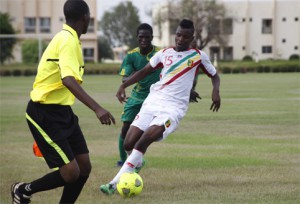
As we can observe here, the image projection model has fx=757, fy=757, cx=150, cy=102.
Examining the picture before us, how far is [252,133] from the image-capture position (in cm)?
1675

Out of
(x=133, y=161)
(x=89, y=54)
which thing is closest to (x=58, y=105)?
(x=133, y=161)

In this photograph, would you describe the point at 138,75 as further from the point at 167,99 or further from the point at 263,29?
the point at 263,29

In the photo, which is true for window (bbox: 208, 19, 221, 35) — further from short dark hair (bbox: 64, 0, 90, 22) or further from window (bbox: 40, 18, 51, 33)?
short dark hair (bbox: 64, 0, 90, 22)

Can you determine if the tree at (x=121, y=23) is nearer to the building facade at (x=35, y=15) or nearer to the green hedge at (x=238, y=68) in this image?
the building facade at (x=35, y=15)

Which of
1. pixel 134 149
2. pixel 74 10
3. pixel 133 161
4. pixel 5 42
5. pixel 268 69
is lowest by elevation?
pixel 268 69

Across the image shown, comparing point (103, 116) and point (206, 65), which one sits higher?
point (206, 65)

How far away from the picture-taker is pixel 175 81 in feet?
30.2

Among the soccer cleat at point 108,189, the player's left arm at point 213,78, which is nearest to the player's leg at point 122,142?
the player's left arm at point 213,78

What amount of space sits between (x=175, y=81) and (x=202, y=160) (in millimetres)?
3385

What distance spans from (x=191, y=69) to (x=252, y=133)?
7759mm

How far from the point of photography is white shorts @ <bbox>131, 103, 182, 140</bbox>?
29.5 feet

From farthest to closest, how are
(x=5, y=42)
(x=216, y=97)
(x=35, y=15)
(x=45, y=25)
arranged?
1. (x=35, y=15)
2. (x=45, y=25)
3. (x=5, y=42)
4. (x=216, y=97)

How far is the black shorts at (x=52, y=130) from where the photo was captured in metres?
7.16

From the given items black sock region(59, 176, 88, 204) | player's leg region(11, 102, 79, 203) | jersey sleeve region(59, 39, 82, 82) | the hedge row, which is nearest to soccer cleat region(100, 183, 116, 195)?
black sock region(59, 176, 88, 204)
